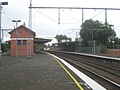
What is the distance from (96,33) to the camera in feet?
397

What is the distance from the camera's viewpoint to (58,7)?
141 ft

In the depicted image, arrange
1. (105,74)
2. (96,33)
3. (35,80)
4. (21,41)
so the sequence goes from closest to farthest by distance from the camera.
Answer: (35,80) → (105,74) → (21,41) → (96,33)

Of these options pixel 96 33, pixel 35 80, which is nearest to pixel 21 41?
pixel 96 33

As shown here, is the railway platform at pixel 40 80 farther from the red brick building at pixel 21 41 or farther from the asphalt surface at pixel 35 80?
the red brick building at pixel 21 41

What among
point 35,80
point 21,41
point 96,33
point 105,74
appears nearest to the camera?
point 35,80

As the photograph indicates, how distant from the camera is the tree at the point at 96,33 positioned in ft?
396

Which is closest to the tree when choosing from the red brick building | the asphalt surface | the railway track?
the red brick building

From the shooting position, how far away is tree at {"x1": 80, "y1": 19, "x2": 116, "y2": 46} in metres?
121

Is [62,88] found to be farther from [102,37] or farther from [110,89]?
[102,37]

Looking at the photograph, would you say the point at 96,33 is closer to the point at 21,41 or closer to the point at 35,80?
the point at 21,41

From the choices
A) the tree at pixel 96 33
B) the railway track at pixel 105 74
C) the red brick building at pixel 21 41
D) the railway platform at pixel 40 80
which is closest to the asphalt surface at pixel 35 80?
the railway platform at pixel 40 80

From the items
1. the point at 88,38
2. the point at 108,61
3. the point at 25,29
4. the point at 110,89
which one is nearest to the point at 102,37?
the point at 88,38

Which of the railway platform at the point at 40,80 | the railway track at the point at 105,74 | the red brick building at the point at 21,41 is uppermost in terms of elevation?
the red brick building at the point at 21,41

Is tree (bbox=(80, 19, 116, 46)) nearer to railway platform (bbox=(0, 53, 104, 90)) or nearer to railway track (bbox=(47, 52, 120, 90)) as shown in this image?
railway track (bbox=(47, 52, 120, 90))
